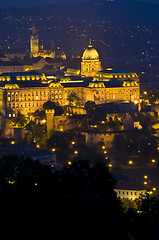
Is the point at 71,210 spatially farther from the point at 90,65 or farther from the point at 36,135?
the point at 90,65

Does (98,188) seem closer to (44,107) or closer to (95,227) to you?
(95,227)

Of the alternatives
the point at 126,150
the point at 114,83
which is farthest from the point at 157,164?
the point at 114,83

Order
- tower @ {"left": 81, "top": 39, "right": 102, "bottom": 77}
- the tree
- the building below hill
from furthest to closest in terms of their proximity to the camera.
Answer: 1. tower @ {"left": 81, "top": 39, "right": 102, "bottom": 77}
2. the tree
3. the building below hill

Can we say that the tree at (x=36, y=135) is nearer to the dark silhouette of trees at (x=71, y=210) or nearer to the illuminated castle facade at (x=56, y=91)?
the illuminated castle facade at (x=56, y=91)

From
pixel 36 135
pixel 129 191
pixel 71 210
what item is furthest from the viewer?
pixel 36 135

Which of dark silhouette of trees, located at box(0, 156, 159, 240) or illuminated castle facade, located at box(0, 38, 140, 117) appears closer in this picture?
dark silhouette of trees, located at box(0, 156, 159, 240)

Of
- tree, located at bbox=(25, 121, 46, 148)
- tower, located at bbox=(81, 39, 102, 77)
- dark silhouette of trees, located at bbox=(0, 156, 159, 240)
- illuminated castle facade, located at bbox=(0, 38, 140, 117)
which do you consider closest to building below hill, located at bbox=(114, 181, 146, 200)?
tree, located at bbox=(25, 121, 46, 148)

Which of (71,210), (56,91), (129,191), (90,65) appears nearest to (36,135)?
(56,91)

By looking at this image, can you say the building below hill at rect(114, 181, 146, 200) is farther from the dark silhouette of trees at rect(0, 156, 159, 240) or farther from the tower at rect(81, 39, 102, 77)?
the tower at rect(81, 39, 102, 77)

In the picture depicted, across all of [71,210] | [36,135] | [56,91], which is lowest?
[71,210]
